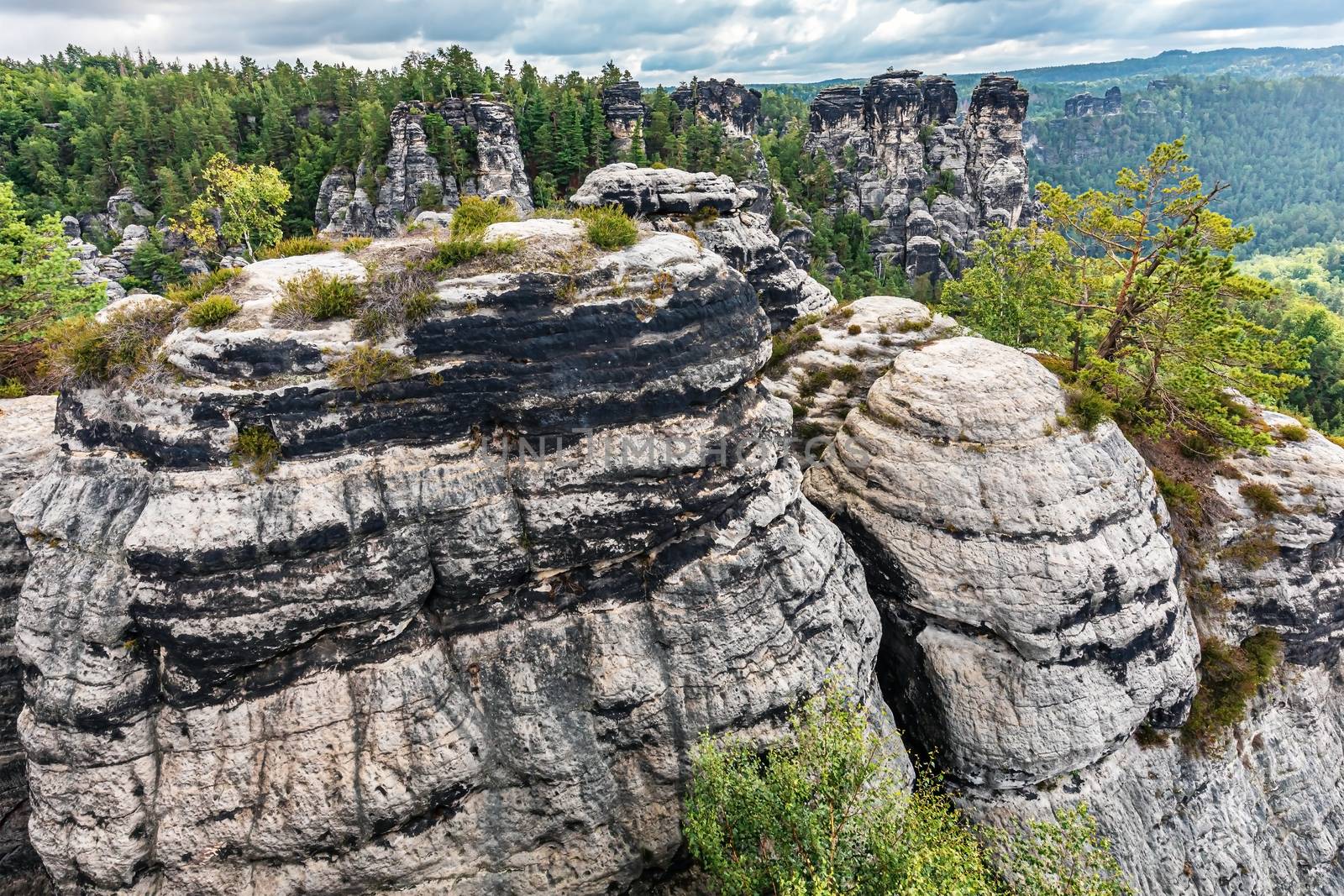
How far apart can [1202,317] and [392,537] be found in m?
25.8

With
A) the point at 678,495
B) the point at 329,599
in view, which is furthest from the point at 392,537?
the point at 678,495


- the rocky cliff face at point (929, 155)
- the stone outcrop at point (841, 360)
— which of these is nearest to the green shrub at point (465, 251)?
the stone outcrop at point (841, 360)

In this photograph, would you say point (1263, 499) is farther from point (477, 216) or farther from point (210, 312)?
point (210, 312)

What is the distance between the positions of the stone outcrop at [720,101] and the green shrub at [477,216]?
11819 centimetres

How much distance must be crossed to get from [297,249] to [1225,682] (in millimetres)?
31442

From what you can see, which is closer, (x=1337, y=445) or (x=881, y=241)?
(x=1337, y=445)

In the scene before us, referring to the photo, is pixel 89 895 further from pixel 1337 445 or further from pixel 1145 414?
pixel 1337 445

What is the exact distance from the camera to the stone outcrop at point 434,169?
252 ft

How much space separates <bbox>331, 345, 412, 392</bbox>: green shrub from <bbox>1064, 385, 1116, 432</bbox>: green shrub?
20.1m

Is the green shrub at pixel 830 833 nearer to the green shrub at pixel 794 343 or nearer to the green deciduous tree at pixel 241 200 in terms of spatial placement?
the green shrub at pixel 794 343

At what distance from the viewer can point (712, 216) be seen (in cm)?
3522

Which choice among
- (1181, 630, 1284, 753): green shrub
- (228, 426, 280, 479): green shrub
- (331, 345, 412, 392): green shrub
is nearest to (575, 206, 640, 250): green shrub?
(331, 345, 412, 392): green shrub

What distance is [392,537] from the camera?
531 inches

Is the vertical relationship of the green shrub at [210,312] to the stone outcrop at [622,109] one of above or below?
below
